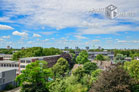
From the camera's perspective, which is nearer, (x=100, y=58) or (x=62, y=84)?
(x=62, y=84)

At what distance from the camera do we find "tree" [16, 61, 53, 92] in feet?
87.0

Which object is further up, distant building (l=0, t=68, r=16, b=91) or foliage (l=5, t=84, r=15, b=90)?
distant building (l=0, t=68, r=16, b=91)

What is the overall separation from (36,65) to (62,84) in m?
7.78

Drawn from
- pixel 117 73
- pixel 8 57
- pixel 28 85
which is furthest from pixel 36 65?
pixel 8 57

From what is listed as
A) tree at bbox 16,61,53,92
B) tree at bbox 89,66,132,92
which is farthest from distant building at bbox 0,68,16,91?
tree at bbox 89,66,132,92

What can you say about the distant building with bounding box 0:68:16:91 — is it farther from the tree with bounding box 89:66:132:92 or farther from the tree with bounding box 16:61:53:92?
the tree with bounding box 89:66:132:92

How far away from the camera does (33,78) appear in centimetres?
2734

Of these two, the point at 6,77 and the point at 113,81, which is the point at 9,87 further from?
the point at 113,81

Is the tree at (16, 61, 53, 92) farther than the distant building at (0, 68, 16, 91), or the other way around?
the distant building at (0, 68, 16, 91)

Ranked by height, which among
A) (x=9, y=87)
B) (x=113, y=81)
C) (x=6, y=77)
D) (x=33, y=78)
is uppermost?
(x=113, y=81)

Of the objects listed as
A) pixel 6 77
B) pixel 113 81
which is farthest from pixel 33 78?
pixel 113 81

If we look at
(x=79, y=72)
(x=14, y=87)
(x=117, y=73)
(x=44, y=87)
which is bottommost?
(x=14, y=87)

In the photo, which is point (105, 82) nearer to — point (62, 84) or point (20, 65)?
point (62, 84)

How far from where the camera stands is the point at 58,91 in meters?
22.4
